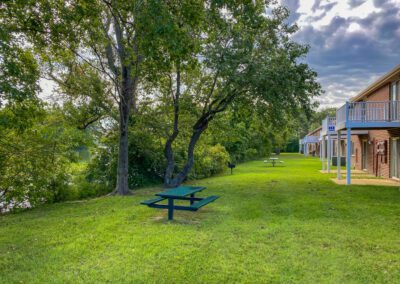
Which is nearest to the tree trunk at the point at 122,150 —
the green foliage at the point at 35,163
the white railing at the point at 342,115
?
the green foliage at the point at 35,163

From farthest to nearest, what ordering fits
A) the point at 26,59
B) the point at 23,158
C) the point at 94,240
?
the point at 23,158
the point at 26,59
the point at 94,240

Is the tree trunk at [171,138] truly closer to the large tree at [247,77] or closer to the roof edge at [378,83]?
the large tree at [247,77]

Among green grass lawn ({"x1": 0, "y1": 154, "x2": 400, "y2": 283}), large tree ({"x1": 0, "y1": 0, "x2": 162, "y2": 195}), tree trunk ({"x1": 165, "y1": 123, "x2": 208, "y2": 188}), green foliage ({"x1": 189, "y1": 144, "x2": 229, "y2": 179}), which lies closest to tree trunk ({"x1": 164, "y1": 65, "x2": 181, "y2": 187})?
tree trunk ({"x1": 165, "y1": 123, "x2": 208, "y2": 188})

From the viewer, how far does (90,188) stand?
12.2m

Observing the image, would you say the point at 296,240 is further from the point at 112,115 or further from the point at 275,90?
the point at 112,115

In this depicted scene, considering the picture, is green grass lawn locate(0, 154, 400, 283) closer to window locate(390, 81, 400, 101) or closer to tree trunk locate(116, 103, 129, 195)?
tree trunk locate(116, 103, 129, 195)

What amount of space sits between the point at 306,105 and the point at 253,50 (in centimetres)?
291

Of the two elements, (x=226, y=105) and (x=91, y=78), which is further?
(x=226, y=105)

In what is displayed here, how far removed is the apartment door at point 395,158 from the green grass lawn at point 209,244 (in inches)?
286

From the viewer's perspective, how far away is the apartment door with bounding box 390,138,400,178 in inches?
579

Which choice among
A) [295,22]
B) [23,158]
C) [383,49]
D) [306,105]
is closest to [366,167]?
[383,49]

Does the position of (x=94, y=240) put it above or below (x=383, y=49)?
below

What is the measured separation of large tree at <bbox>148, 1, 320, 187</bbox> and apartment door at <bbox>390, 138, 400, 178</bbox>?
5803mm

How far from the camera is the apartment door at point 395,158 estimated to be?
1471 cm
